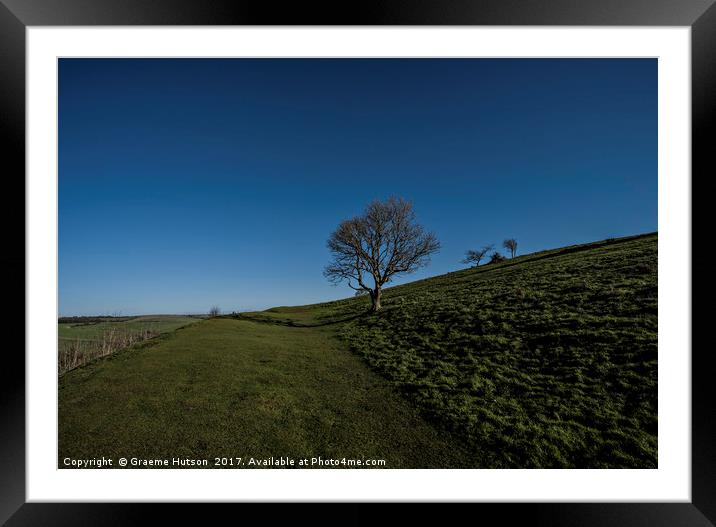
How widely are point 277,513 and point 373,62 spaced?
6.25m

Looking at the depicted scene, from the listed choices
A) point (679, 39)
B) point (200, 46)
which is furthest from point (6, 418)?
point (679, 39)

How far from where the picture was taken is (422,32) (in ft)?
9.12

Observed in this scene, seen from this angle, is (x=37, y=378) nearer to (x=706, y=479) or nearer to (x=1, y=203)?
(x=1, y=203)

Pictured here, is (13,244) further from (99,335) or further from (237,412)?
(99,335)

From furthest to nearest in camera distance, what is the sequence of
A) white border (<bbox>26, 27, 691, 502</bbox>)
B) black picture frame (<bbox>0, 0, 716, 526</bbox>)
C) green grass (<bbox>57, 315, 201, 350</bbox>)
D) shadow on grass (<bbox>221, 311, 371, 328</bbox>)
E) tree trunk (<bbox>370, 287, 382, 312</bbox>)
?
1. tree trunk (<bbox>370, 287, 382, 312</bbox>)
2. shadow on grass (<bbox>221, 311, 371, 328</bbox>)
3. green grass (<bbox>57, 315, 201, 350</bbox>)
4. white border (<bbox>26, 27, 691, 502</bbox>)
5. black picture frame (<bbox>0, 0, 716, 526</bbox>)

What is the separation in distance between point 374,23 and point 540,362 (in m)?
5.68

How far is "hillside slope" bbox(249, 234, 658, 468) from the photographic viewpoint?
3100 millimetres

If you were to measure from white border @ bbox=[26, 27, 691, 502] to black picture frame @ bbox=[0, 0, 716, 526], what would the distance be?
4.2 inches

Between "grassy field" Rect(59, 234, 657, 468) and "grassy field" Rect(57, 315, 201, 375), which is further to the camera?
"grassy field" Rect(57, 315, 201, 375)

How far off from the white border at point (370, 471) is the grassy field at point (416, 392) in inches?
8.6

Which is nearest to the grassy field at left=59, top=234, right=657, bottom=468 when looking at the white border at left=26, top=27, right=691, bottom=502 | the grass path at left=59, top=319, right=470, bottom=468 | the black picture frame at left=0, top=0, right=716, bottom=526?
the grass path at left=59, top=319, right=470, bottom=468

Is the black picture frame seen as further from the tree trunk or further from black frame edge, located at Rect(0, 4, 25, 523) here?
the tree trunk

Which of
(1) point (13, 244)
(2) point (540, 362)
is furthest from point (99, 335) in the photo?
(2) point (540, 362)

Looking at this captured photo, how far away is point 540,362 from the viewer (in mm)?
5035
